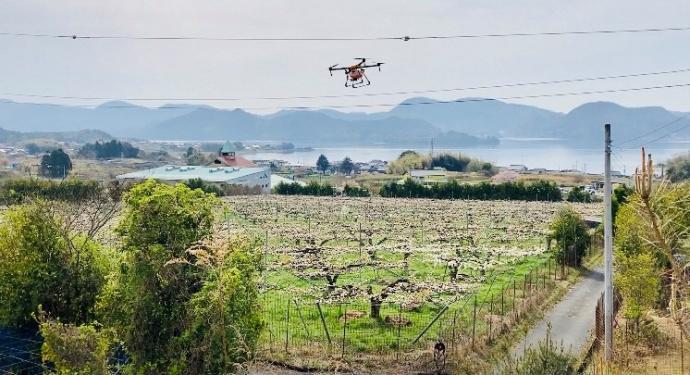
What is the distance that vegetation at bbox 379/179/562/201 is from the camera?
198 ft

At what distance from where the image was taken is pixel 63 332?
10461mm

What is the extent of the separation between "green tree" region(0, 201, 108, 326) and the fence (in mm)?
4806

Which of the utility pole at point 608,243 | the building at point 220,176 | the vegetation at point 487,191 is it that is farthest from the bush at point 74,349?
the building at point 220,176

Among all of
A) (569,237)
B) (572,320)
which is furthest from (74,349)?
(569,237)

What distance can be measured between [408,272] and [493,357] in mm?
9747

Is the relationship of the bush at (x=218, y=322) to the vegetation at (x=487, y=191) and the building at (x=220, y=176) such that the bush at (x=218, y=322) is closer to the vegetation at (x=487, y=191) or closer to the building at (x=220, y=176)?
the vegetation at (x=487, y=191)

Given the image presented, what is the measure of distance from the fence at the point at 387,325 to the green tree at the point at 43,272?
4.81 metres

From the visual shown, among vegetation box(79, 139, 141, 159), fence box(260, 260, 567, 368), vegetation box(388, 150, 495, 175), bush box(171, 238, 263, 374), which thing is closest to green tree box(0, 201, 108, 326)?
fence box(260, 260, 567, 368)

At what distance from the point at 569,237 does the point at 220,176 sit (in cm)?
6145

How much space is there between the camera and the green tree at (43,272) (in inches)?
620

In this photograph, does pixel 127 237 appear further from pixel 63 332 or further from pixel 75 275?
pixel 75 275

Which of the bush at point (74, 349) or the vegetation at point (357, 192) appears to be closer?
the bush at point (74, 349)

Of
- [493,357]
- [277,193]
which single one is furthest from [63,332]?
[277,193]

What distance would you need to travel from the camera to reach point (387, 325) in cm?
1959
